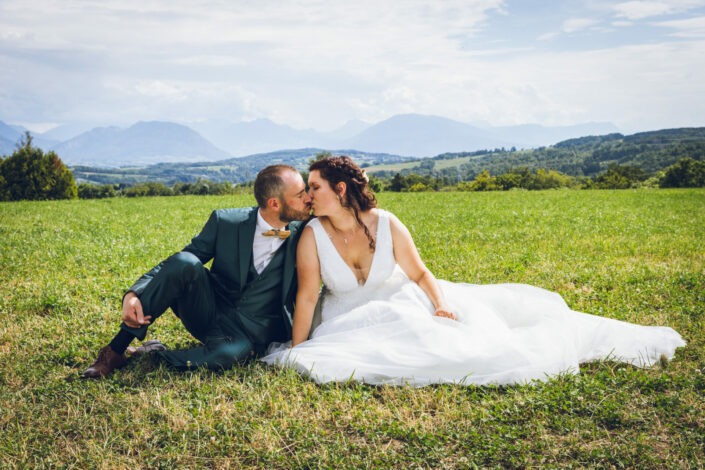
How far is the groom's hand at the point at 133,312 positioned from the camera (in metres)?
4.38

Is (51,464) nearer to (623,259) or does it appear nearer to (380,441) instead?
(380,441)


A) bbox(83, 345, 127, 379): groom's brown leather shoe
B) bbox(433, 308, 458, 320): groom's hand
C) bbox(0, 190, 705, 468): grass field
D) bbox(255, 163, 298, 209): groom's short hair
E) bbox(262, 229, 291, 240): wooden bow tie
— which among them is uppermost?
bbox(255, 163, 298, 209): groom's short hair

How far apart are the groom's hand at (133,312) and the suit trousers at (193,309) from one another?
60mm

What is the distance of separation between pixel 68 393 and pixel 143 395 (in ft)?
2.47

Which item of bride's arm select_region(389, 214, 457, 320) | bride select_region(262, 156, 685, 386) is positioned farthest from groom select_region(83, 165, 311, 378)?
bride's arm select_region(389, 214, 457, 320)

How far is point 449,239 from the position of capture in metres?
13.5

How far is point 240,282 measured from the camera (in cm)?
500

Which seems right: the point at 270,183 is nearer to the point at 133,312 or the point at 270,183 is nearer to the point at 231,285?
the point at 231,285

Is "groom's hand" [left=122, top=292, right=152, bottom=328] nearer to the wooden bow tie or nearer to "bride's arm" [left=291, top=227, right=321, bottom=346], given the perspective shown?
the wooden bow tie

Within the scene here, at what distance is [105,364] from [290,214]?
96.7 inches

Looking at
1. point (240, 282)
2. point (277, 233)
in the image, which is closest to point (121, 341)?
point (240, 282)

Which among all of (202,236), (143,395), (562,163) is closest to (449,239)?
(202,236)

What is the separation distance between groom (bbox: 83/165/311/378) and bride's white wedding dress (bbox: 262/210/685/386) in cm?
37

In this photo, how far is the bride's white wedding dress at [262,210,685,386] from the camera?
4.51m
